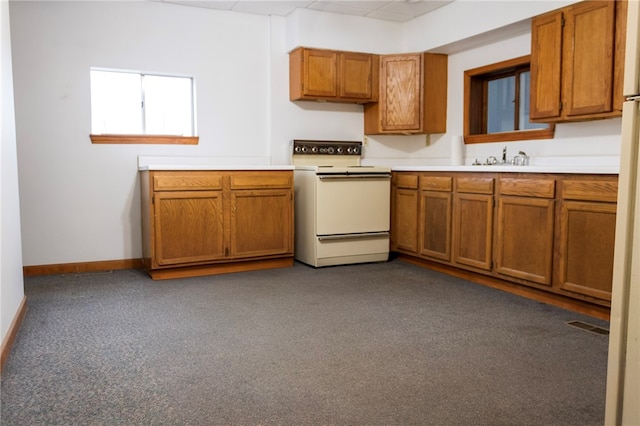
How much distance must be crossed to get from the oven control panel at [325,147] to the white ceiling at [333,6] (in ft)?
4.10

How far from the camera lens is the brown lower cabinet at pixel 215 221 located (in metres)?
4.07

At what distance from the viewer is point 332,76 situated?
5.01 meters

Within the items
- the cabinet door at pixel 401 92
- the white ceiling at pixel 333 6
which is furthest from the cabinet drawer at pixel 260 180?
the white ceiling at pixel 333 6

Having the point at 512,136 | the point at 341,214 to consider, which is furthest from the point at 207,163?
the point at 512,136

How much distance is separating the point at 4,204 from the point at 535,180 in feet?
10.2

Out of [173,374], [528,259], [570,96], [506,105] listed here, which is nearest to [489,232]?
[528,259]

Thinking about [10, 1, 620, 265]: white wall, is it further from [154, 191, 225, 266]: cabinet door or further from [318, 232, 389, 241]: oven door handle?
[318, 232, 389, 241]: oven door handle

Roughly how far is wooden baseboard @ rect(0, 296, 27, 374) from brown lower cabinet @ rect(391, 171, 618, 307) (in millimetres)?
3056

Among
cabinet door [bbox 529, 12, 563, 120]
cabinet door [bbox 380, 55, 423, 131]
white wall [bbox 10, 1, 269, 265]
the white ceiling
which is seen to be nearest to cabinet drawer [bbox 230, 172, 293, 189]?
white wall [bbox 10, 1, 269, 265]

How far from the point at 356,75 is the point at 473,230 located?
6.75 ft

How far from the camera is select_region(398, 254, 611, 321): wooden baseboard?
3.10 meters

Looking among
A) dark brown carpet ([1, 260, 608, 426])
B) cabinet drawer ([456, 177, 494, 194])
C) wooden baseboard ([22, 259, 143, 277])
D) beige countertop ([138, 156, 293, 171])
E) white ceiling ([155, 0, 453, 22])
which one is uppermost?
white ceiling ([155, 0, 453, 22])

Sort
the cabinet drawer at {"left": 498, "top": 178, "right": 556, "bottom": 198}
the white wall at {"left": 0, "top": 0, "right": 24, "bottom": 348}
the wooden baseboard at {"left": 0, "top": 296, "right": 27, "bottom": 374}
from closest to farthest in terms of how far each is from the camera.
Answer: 1. the wooden baseboard at {"left": 0, "top": 296, "right": 27, "bottom": 374}
2. the white wall at {"left": 0, "top": 0, "right": 24, "bottom": 348}
3. the cabinet drawer at {"left": 498, "top": 178, "right": 556, "bottom": 198}

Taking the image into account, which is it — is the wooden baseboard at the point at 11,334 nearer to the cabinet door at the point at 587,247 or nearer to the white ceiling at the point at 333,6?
the white ceiling at the point at 333,6
